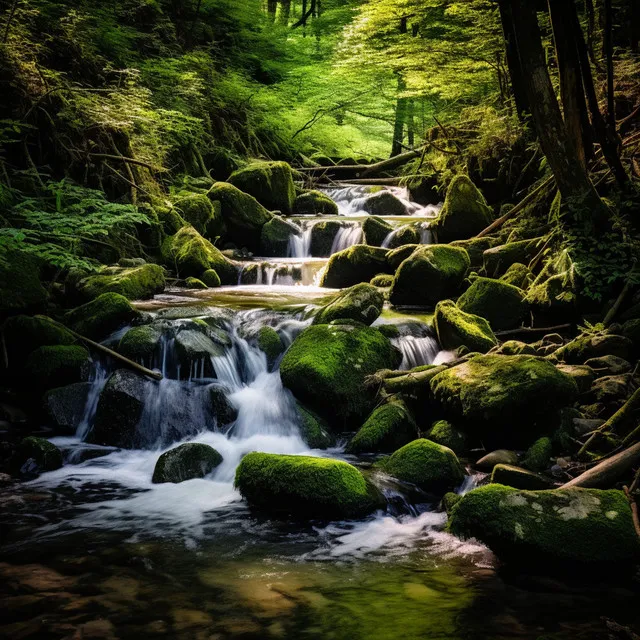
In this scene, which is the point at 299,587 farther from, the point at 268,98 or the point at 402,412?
the point at 268,98

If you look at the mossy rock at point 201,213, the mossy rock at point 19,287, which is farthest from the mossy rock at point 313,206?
the mossy rock at point 19,287

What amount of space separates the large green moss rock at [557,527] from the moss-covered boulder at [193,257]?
896 centimetres

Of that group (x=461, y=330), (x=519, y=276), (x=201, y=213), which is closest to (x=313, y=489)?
(x=461, y=330)

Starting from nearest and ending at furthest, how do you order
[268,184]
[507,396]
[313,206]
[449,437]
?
[507,396], [449,437], [268,184], [313,206]

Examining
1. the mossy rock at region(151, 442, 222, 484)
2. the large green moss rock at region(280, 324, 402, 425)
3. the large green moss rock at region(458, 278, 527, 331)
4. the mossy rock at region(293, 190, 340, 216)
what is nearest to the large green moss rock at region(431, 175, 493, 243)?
the large green moss rock at region(458, 278, 527, 331)

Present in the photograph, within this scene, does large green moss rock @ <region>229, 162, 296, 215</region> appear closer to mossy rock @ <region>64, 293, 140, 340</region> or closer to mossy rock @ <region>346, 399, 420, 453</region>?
mossy rock @ <region>64, 293, 140, 340</region>

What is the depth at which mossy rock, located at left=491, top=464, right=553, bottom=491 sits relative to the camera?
459 cm

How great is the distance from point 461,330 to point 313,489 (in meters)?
3.75

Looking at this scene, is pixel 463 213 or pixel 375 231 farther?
pixel 375 231

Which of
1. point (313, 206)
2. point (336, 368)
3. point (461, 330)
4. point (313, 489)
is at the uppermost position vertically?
point (313, 206)

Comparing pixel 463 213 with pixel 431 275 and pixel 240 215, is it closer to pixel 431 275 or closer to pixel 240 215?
pixel 431 275

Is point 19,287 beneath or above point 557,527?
above

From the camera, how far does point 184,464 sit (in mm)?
5668

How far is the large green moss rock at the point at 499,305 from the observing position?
804cm
